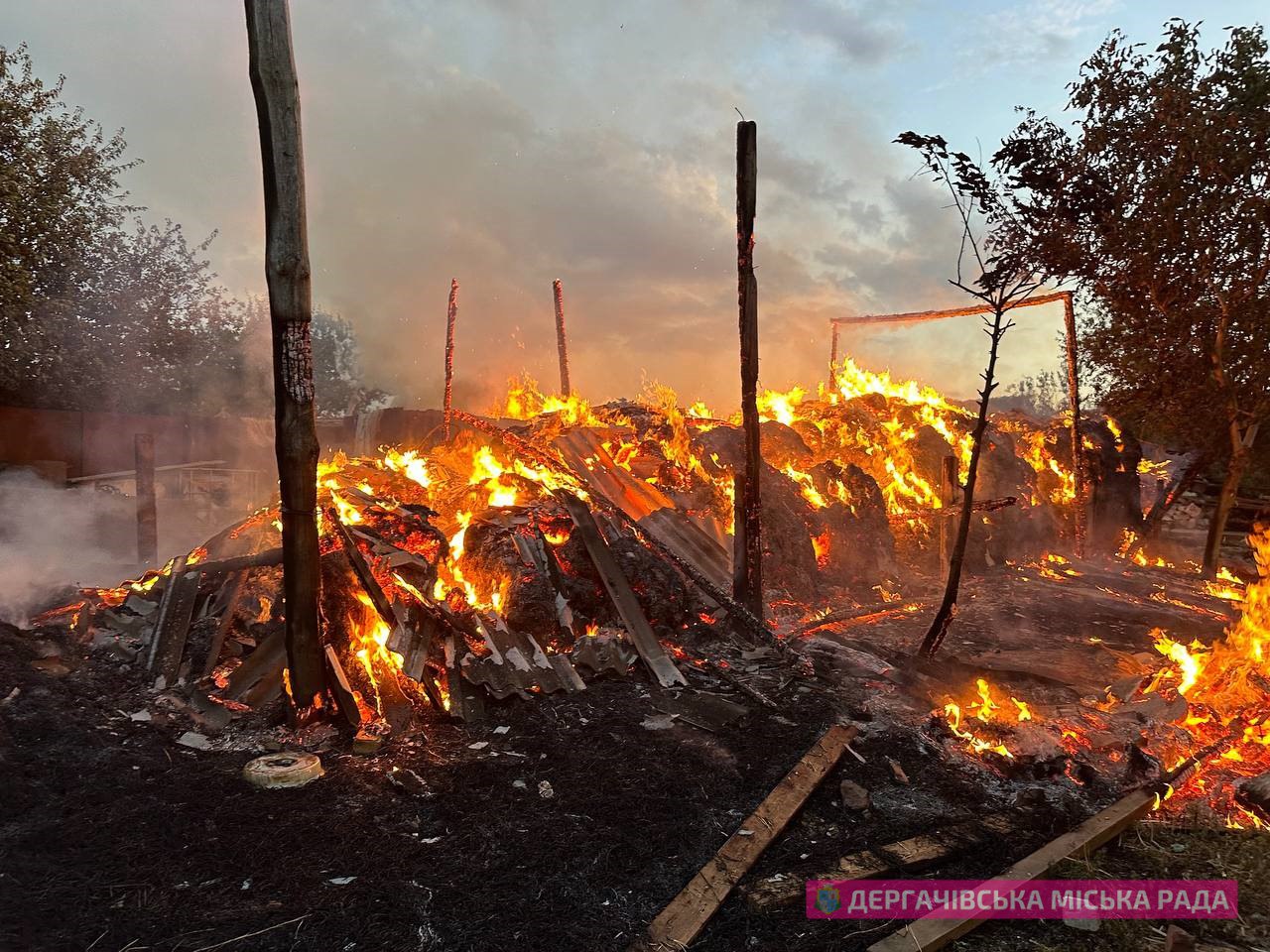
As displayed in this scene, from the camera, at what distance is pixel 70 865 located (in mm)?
3836

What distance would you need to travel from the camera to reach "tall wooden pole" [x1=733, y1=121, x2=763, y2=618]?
25.7 feet

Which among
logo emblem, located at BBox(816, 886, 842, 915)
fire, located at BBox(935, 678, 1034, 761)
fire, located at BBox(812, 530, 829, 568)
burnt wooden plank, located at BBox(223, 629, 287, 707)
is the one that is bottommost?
logo emblem, located at BBox(816, 886, 842, 915)

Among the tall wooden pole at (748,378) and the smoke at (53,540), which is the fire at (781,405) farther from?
the smoke at (53,540)

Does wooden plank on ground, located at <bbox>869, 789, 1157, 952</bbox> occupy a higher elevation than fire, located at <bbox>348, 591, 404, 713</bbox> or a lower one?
lower

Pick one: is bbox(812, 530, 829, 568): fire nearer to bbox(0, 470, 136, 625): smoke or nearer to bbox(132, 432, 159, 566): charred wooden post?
bbox(0, 470, 136, 625): smoke

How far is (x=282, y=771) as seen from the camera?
4.89m

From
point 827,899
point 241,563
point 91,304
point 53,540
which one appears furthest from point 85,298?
point 827,899

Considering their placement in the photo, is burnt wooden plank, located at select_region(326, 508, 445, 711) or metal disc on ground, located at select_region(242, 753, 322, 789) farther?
burnt wooden plank, located at select_region(326, 508, 445, 711)

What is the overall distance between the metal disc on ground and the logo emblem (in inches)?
140

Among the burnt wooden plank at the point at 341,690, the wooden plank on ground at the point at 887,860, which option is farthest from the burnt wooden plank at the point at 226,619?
the wooden plank on ground at the point at 887,860

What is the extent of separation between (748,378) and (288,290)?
4.98 meters

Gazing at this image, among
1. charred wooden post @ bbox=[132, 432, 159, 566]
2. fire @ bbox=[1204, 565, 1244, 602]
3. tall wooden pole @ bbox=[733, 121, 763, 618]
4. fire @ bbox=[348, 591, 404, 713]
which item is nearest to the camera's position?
fire @ bbox=[348, 591, 404, 713]

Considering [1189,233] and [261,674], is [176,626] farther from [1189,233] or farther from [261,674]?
[1189,233]

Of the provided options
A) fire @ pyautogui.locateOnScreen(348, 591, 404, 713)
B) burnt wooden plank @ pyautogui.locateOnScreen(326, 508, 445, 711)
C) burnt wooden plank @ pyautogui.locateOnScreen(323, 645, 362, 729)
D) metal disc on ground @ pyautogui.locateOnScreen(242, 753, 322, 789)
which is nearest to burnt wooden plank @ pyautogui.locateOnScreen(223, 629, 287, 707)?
burnt wooden plank @ pyautogui.locateOnScreen(323, 645, 362, 729)
